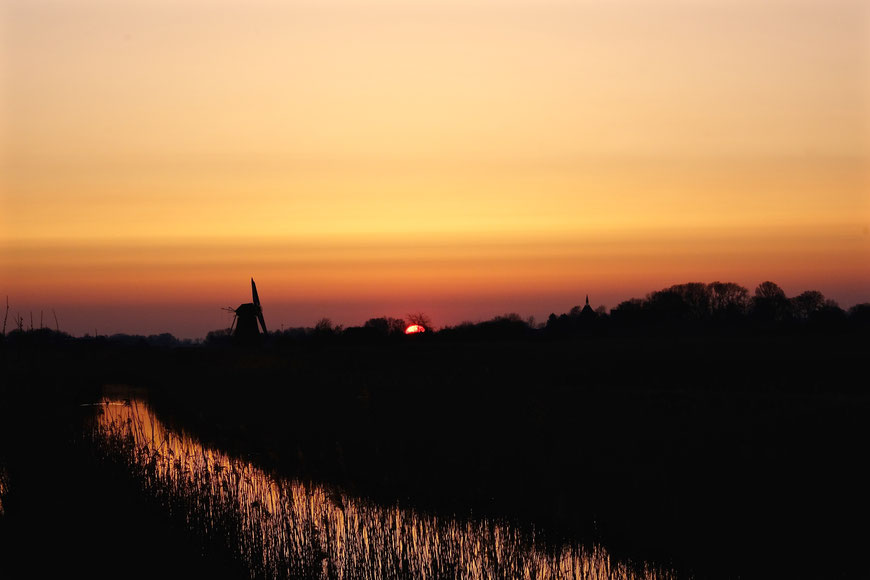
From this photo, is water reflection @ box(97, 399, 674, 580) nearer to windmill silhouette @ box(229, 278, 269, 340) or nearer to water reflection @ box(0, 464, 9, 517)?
water reflection @ box(0, 464, 9, 517)

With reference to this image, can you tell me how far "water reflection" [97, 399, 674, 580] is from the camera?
407 inches

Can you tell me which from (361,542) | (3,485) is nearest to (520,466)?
(361,542)

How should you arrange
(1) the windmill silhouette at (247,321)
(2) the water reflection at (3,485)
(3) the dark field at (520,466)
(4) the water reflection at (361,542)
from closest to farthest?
(4) the water reflection at (361,542)
(3) the dark field at (520,466)
(2) the water reflection at (3,485)
(1) the windmill silhouette at (247,321)

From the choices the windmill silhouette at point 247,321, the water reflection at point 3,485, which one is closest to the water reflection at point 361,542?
the water reflection at point 3,485

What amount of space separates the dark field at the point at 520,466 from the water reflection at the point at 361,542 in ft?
1.46

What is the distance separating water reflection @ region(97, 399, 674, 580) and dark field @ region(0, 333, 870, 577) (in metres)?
0.45

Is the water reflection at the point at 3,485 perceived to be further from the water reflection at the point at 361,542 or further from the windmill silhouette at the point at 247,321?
the windmill silhouette at the point at 247,321

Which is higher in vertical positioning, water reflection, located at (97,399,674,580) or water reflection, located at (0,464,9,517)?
water reflection, located at (0,464,9,517)

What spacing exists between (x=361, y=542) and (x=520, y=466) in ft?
17.4

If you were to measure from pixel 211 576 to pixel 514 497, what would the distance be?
594 cm

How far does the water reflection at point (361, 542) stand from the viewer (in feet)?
33.9

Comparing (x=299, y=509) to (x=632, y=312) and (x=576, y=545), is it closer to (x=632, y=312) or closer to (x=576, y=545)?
(x=576, y=545)

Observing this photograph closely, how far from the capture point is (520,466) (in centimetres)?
1576

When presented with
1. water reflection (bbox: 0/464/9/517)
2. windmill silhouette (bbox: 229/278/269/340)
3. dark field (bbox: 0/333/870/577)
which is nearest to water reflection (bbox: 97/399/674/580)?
dark field (bbox: 0/333/870/577)
